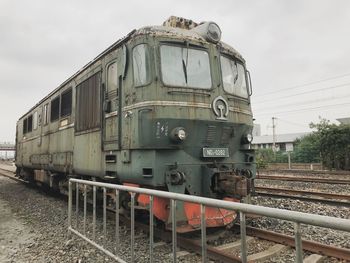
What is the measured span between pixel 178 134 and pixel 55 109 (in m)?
6.30

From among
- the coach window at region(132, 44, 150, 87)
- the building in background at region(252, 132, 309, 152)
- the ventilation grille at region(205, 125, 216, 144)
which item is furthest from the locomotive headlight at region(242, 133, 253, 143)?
the building in background at region(252, 132, 309, 152)

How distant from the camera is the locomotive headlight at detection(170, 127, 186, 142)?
17.9ft

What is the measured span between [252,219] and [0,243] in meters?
4.51

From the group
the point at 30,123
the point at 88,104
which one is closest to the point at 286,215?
the point at 88,104

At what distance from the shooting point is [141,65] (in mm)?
5770

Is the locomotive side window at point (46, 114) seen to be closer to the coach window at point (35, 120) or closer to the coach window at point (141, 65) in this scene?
the coach window at point (35, 120)

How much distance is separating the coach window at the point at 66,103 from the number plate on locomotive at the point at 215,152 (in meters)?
4.49

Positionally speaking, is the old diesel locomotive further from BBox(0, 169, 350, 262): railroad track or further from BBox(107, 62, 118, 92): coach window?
BBox(0, 169, 350, 262): railroad track

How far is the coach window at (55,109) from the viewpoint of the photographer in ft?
33.3

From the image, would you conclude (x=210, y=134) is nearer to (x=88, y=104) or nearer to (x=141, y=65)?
(x=141, y=65)

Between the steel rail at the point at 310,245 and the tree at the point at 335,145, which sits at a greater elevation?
the tree at the point at 335,145

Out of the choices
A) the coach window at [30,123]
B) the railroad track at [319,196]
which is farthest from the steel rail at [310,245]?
the coach window at [30,123]

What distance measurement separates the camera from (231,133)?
636 cm

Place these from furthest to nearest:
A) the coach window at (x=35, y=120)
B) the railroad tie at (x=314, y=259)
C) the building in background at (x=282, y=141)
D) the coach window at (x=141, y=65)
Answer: the building in background at (x=282, y=141) < the coach window at (x=35, y=120) < the coach window at (x=141, y=65) < the railroad tie at (x=314, y=259)
